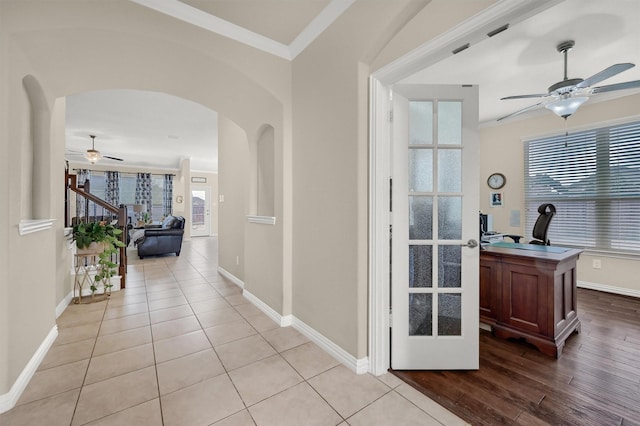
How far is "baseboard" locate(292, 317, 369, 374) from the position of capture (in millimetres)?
1933

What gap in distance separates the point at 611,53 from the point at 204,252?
7.79 meters

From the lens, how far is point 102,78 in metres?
2.42

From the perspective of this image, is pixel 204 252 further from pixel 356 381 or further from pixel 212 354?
pixel 356 381

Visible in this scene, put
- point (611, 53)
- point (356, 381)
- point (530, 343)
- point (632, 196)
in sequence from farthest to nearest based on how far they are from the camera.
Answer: point (632, 196) → point (611, 53) → point (530, 343) → point (356, 381)

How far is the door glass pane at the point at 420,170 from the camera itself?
1963 millimetres

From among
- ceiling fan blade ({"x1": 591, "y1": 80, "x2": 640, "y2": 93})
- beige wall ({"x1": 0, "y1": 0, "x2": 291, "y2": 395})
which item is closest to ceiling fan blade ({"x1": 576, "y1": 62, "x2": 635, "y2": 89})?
ceiling fan blade ({"x1": 591, "y1": 80, "x2": 640, "y2": 93})

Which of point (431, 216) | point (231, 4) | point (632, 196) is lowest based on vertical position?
point (431, 216)

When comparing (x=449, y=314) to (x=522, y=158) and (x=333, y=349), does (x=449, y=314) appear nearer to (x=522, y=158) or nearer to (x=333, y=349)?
(x=333, y=349)

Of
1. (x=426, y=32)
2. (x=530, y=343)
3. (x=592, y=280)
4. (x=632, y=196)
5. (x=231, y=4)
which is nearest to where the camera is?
(x=426, y=32)

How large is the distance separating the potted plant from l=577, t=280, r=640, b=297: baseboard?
21.8 ft

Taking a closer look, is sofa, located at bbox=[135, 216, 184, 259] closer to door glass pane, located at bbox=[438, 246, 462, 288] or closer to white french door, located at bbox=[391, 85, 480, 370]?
white french door, located at bbox=[391, 85, 480, 370]

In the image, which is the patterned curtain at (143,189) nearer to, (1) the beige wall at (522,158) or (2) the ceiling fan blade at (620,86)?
(1) the beige wall at (522,158)

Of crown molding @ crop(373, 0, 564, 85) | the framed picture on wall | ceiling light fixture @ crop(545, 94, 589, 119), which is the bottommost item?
the framed picture on wall

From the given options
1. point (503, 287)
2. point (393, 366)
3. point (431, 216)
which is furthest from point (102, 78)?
point (503, 287)
